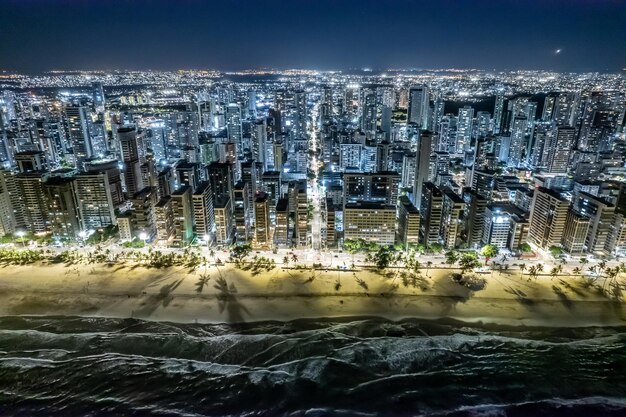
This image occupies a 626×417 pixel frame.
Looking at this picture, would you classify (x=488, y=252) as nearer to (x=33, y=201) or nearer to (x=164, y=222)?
(x=164, y=222)

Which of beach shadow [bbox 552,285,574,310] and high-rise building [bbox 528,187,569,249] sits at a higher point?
high-rise building [bbox 528,187,569,249]

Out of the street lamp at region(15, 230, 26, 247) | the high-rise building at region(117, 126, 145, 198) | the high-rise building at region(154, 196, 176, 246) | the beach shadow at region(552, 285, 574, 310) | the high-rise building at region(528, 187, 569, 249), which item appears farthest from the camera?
the high-rise building at region(117, 126, 145, 198)

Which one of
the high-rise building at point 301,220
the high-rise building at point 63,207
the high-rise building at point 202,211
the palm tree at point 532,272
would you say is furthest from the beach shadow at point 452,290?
the high-rise building at point 63,207

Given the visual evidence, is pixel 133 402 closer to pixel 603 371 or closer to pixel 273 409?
pixel 273 409

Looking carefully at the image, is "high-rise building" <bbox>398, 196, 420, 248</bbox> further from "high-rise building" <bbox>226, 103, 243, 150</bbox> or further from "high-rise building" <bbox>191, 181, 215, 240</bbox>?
"high-rise building" <bbox>226, 103, 243, 150</bbox>

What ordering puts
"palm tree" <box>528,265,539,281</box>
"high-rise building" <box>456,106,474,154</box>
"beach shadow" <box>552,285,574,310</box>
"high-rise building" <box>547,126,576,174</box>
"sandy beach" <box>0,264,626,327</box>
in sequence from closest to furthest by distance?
"sandy beach" <box>0,264,626,327</box>, "beach shadow" <box>552,285,574,310</box>, "palm tree" <box>528,265,539,281</box>, "high-rise building" <box>547,126,576,174</box>, "high-rise building" <box>456,106,474,154</box>

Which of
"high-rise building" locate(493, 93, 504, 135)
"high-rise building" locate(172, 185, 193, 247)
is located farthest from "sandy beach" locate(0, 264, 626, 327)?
"high-rise building" locate(493, 93, 504, 135)

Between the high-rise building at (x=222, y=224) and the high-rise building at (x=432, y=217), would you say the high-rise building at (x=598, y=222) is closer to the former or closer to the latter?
the high-rise building at (x=432, y=217)
